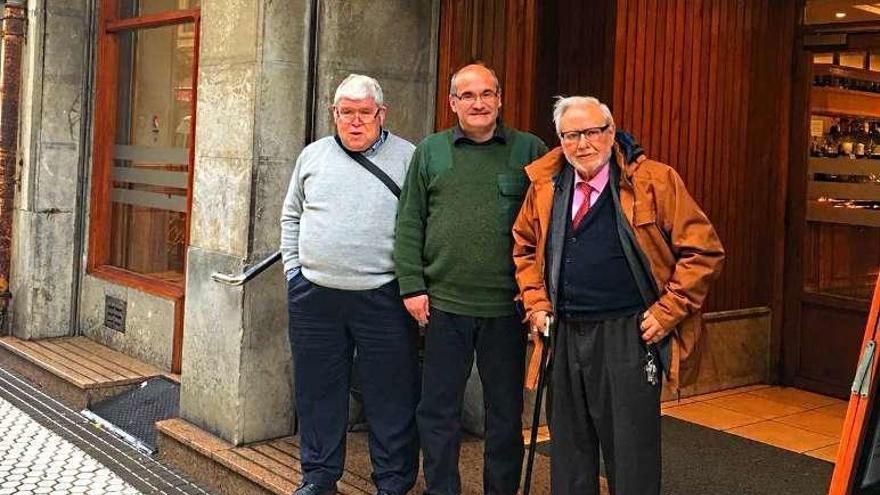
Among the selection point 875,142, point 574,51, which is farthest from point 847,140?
point 574,51

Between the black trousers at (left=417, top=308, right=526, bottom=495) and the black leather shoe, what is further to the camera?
the black leather shoe

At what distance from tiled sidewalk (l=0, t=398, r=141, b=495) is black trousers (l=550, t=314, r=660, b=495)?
8.43 ft

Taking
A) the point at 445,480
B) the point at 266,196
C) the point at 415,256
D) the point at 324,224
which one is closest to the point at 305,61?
the point at 266,196

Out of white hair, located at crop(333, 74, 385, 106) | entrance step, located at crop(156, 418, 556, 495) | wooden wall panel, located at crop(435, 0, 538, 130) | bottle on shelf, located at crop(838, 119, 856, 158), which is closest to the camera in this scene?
white hair, located at crop(333, 74, 385, 106)

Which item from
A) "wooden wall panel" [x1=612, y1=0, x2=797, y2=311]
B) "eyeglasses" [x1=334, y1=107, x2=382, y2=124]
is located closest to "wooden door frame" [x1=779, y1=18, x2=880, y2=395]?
"wooden wall panel" [x1=612, y1=0, x2=797, y2=311]

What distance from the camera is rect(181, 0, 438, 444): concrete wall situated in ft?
16.8

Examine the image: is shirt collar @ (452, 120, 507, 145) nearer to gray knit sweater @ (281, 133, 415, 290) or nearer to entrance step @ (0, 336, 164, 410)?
gray knit sweater @ (281, 133, 415, 290)

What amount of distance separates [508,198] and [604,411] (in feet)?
3.07

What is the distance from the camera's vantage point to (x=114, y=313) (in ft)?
24.8

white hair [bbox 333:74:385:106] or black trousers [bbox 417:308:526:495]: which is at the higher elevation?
white hair [bbox 333:74:385:106]

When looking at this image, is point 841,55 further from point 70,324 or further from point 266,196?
point 70,324

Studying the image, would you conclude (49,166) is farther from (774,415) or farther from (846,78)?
(846,78)

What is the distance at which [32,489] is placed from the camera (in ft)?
16.3

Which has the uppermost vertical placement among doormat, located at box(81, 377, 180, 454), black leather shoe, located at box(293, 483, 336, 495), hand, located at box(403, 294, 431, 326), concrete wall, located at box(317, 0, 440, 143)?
concrete wall, located at box(317, 0, 440, 143)
